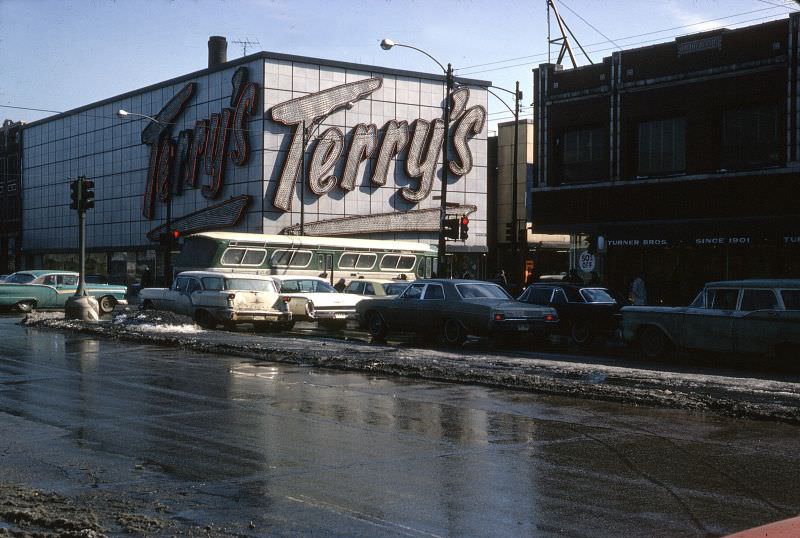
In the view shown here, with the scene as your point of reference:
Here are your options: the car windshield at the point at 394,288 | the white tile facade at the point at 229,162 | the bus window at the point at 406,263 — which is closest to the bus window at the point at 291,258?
the bus window at the point at 406,263

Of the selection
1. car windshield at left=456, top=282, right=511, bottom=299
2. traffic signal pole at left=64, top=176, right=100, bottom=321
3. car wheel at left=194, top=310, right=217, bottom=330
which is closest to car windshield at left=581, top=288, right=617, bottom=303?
car windshield at left=456, top=282, right=511, bottom=299

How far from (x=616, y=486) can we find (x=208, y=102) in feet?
178

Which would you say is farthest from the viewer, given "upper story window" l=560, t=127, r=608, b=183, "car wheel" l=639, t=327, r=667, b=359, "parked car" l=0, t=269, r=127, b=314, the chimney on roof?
the chimney on roof

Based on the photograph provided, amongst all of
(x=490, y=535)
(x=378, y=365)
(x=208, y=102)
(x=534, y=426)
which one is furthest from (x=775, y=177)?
(x=208, y=102)

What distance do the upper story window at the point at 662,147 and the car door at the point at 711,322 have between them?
37.0 ft

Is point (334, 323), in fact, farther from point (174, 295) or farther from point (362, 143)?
point (362, 143)

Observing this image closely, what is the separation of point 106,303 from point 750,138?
75.7 feet

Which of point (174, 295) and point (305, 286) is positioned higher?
point (305, 286)

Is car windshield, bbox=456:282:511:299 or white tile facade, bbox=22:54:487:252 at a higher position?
white tile facade, bbox=22:54:487:252

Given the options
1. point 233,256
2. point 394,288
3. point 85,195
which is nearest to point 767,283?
point 394,288

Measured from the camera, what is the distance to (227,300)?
83.8 feet

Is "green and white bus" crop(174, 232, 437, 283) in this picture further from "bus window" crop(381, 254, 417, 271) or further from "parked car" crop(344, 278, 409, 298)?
"parked car" crop(344, 278, 409, 298)

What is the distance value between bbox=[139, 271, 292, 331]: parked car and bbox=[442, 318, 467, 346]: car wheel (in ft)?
20.7

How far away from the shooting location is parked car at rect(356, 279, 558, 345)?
20998 mm
